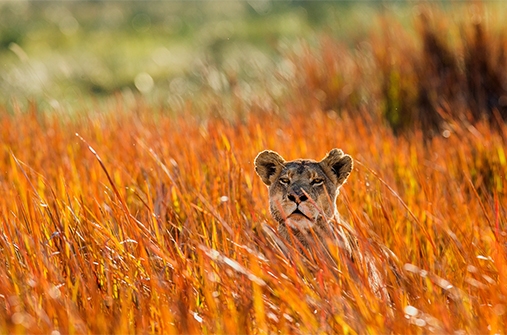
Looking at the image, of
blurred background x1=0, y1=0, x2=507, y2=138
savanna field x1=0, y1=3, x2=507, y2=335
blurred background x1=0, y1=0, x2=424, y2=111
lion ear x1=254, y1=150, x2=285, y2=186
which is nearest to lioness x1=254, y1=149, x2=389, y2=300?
lion ear x1=254, y1=150, x2=285, y2=186

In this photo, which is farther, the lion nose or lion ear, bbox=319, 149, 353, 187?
lion ear, bbox=319, 149, 353, 187

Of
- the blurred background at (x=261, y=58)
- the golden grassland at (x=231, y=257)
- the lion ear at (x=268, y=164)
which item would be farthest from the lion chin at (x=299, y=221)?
the blurred background at (x=261, y=58)

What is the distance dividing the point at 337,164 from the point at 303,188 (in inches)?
12.3

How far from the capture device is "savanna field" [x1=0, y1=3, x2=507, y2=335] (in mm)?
2518

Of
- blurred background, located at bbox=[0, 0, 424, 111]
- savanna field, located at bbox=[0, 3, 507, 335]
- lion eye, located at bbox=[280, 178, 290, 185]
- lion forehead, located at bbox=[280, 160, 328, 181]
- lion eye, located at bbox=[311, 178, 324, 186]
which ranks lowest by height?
blurred background, located at bbox=[0, 0, 424, 111]

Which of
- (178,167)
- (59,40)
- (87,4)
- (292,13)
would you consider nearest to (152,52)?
(59,40)

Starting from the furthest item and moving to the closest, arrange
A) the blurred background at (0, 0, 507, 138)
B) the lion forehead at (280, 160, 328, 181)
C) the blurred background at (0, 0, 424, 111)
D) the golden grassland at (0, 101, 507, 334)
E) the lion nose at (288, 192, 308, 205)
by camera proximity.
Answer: the blurred background at (0, 0, 424, 111)
the blurred background at (0, 0, 507, 138)
the lion forehead at (280, 160, 328, 181)
the lion nose at (288, 192, 308, 205)
the golden grassland at (0, 101, 507, 334)

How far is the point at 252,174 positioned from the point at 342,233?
1032mm

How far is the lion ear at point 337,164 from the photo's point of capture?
132 inches

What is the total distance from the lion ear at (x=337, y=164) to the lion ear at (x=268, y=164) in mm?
186

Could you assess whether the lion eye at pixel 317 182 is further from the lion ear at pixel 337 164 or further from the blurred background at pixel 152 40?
the blurred background at pixel 152 40

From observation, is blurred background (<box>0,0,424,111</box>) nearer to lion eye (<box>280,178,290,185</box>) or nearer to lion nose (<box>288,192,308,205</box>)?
lion eye (<box>280,178,290,185</box>)

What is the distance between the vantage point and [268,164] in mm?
3418

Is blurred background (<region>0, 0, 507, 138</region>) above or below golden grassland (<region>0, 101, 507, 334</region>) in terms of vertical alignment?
below
